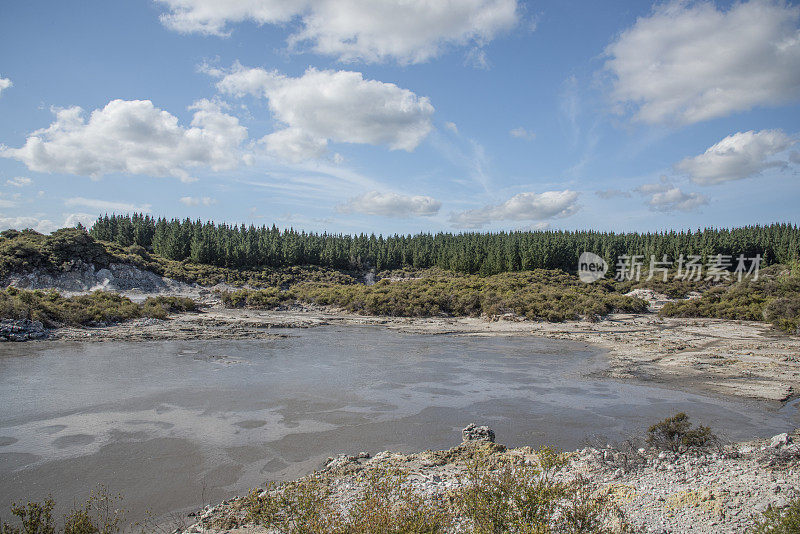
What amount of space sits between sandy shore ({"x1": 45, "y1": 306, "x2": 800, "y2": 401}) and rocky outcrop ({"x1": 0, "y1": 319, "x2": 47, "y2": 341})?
1023 mm

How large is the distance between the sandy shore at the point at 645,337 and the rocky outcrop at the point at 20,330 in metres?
1.02

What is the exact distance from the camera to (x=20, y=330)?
27734 millimetres

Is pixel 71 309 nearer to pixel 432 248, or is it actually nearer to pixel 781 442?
pixel 781 442

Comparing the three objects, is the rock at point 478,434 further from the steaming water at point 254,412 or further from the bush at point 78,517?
the bush at point 78,517

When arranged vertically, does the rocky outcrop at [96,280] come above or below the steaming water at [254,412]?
above

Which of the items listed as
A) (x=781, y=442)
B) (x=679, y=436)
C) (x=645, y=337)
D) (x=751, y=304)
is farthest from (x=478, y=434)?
(x=751, y=304)

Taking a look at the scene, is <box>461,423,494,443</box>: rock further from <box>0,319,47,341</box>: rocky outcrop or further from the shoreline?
<box>0,319,47,341</box>: rocky outcrop

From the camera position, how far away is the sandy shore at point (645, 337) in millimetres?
19375

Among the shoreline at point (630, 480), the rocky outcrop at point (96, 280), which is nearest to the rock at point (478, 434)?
the shoreline at point (630, 480)

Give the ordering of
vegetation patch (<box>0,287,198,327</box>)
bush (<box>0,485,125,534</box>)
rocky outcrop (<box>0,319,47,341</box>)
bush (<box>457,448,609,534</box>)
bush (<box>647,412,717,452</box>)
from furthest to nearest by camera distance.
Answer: vegetation patch (<box>0,287,198,327</box>) < rocky outcrop (<box>0,319,47,341</box>) < bush (<box>647,412,717,452</box>) < bush (<box>0,485,125,534</box>) < bush (<box>457,448,609,534</box>)

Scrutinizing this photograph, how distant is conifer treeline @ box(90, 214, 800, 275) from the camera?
92.3m

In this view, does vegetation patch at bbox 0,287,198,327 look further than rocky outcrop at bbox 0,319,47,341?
Yes

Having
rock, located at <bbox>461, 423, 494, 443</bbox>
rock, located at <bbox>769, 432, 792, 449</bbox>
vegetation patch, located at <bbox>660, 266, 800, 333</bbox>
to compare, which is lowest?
rock, located at <bbox>461, 423, 494, 443</bbox>

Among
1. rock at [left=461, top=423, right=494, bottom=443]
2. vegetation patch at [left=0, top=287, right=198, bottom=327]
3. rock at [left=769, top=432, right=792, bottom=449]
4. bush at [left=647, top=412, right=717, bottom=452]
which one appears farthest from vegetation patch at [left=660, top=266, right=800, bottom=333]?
vegetation patch at [left=0, top=287, right=198, bottom=327]
